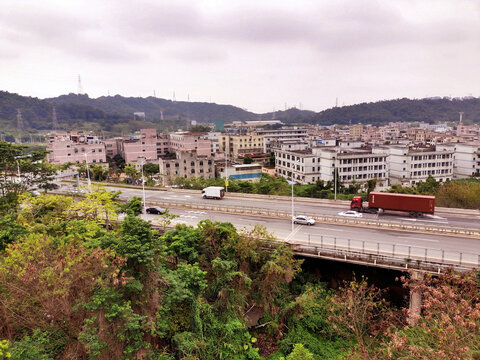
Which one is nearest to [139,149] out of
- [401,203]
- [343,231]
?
[401,203]

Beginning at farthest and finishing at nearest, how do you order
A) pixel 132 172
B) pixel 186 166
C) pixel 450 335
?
1. pixel 186 166
2. pixel 132 172
3. pixel 450 335

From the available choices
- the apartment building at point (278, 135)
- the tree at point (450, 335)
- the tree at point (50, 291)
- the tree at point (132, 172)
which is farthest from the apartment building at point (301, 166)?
the tree at point (50, 291)

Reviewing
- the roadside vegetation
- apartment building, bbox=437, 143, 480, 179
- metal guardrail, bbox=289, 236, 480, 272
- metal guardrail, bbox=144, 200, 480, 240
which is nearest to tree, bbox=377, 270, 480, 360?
the roadside vegetation

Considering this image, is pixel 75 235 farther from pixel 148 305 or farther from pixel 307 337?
pixel 307 337

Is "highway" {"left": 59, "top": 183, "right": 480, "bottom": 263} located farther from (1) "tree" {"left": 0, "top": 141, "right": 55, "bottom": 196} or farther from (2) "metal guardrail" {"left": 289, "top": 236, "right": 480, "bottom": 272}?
(1) "tree" {"left": 0, "top": 141, "right": 55, "bottom": 196}

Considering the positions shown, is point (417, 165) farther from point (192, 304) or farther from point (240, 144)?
point (192, 304)

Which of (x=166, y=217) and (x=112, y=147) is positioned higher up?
(x=112, y=147)

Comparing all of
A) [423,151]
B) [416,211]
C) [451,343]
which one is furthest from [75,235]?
[423,151]
